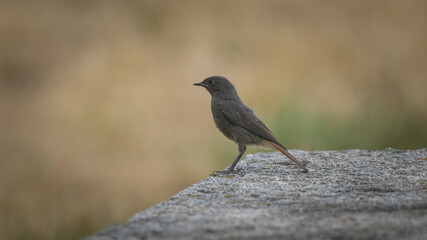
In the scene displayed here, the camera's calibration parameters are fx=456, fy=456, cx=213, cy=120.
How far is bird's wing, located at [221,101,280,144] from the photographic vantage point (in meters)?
4.19

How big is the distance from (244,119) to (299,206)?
6.31 ft

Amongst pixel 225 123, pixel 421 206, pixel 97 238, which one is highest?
pixel 225 123

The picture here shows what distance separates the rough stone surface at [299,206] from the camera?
199cm

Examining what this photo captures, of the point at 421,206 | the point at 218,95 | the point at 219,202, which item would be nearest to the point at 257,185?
the point at 219,202

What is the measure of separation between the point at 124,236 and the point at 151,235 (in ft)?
0.39

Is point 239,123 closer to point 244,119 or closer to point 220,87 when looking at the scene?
point 244,119

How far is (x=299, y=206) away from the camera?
2.44 m

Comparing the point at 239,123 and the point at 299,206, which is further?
the point at 239,123

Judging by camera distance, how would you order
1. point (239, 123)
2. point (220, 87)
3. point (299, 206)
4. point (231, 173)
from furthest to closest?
point (220, 87)
point (239, 123)
point (231, 173)
point (299, 206)

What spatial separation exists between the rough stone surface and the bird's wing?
1.55 ft

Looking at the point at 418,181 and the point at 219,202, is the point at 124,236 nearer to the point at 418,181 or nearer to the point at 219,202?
the point at 219,202

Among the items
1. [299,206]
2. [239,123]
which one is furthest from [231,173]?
[299,206]

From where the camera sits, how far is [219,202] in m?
2.58

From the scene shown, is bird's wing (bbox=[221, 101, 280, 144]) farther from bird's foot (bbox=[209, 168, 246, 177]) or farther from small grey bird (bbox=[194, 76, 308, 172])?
bird's foot (bbox=[209, 168, 246, 177])
